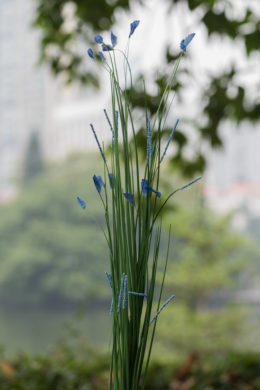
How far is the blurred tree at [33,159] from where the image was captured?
14445 mm

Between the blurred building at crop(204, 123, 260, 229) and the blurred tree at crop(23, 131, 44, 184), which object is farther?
the blurred tree at crop(23, 131, 44, 184)

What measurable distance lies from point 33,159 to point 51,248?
146 inches

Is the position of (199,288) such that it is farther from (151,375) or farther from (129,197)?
(129,197)

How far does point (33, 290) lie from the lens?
39.5 feet

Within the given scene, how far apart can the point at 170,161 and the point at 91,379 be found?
0.80 meters

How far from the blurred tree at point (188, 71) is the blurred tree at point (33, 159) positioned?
12448 mm

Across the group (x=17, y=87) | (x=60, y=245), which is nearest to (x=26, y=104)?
(x=17, y=87)

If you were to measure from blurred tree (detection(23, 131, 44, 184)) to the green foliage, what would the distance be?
131 cm

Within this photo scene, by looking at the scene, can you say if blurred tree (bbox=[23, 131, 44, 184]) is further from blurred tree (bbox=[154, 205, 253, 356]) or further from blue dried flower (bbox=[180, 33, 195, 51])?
blue dried flower (bbox=[180, 33, 195, 51])

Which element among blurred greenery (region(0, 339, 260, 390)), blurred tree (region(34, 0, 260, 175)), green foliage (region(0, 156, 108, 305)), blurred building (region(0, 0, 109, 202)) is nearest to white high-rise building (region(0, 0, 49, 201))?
blurred building (region(0, 0, 109, 202))

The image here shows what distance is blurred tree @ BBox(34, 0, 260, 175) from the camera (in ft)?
4.18

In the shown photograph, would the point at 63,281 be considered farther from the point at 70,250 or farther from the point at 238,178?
the point at 238,178

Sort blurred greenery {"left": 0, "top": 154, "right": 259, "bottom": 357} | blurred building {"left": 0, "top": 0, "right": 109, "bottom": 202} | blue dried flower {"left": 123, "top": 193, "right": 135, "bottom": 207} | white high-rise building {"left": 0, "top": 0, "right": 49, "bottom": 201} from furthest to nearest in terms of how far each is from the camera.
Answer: white high-rise building {"left": 0, "top": 0, "right": 49, "bottom": 201}
blurred building {"left": 0, "top": 0, "right": 109, "bottom": 202}
blurred greenery {"left": 0, "top": 154, "right": 259, "bottom": 357}
blue dried flower {"left": 123, "top": 193, "right": 135, "bottom": 207}

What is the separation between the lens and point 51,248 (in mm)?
12422
